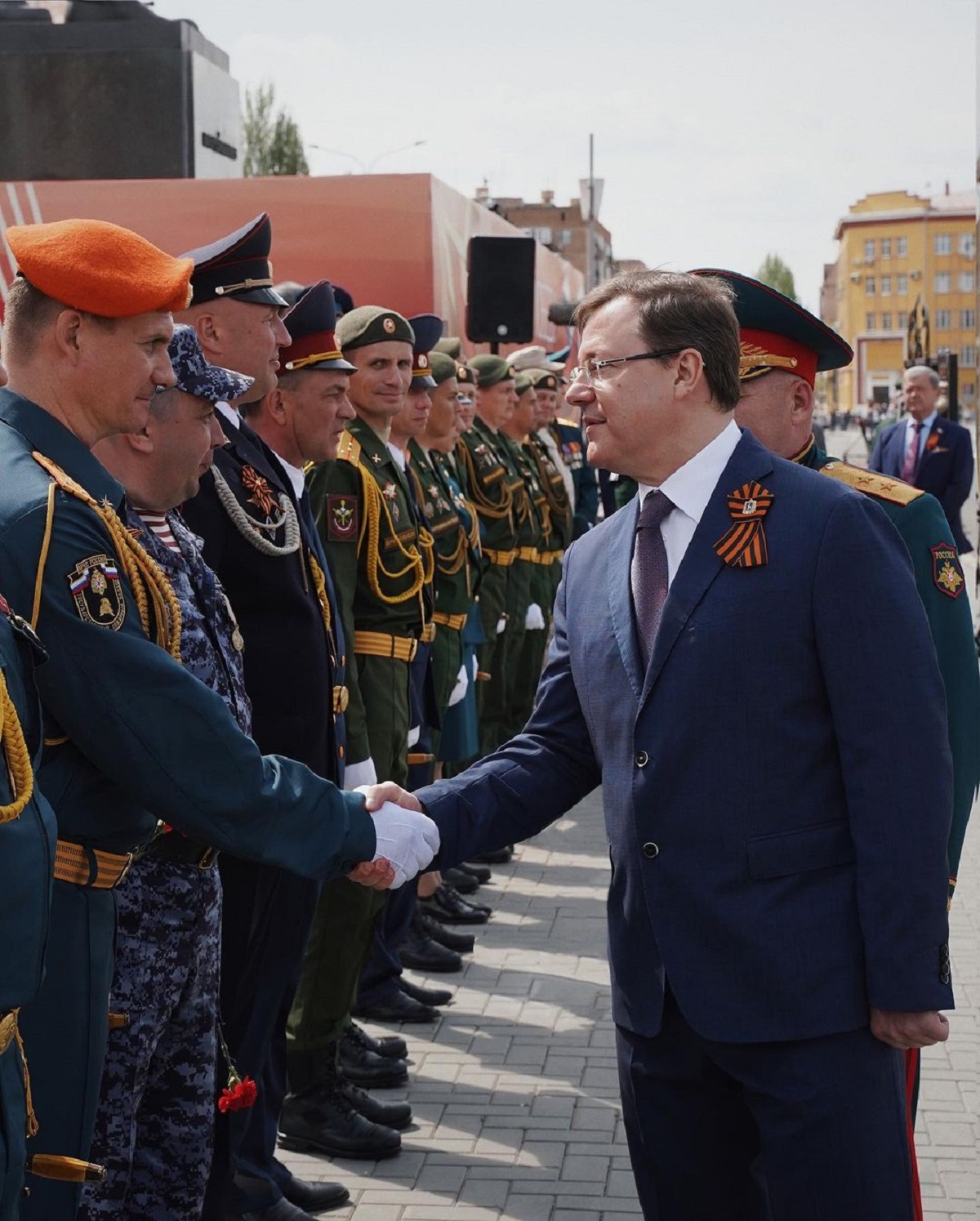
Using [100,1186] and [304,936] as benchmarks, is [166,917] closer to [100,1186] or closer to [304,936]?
[100,1186]

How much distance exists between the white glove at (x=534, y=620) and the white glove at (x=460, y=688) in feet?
6.27

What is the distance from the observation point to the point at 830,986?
265cm

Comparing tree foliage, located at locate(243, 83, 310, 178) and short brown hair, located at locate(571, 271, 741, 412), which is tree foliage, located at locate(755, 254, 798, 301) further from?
short brown hair, located at locate(571, 271, 741, 412)

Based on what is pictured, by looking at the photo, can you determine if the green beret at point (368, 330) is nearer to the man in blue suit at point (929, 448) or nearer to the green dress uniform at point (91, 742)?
the green dress uniform at point (91, 742)

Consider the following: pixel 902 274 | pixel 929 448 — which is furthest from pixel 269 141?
pixel 902 274

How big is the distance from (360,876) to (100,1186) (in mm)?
818

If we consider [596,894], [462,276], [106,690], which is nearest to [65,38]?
[462,276]

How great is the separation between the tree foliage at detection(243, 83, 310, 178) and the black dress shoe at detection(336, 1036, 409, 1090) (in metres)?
53.6

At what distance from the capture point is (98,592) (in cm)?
267

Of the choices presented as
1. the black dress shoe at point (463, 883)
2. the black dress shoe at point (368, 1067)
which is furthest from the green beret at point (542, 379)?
the black dress shoe at point (368, 1067)

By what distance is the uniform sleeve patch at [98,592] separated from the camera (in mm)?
2641

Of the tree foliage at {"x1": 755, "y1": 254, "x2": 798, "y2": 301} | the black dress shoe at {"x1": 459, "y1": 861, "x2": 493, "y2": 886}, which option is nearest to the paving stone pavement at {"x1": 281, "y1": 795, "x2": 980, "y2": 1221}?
the black dress shoe at {"x1": 459, "y1": 861, "x2": 493, "y2": 886}

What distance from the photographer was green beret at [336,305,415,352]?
5781mm

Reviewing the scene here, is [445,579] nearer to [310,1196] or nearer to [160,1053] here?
[310,1196]
